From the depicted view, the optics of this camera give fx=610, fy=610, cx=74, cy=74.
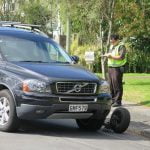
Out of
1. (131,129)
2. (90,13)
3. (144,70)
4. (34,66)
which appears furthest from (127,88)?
(144,70)

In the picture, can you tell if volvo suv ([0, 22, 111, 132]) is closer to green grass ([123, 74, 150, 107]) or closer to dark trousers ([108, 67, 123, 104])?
dark trousers ([108, 67, 123, 104])

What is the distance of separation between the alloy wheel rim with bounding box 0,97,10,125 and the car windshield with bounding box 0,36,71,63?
0.89 meters

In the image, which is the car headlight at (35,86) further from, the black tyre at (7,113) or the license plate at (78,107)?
the license plate at (78,107)

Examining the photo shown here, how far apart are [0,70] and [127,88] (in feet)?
32.3

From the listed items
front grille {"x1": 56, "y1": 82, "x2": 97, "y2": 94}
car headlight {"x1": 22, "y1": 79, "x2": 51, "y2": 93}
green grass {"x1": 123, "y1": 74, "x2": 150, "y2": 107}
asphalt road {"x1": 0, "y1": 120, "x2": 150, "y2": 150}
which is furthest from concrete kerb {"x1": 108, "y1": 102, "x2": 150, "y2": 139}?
car headlight {"x1": 22, "y1": 79, "x2": 51, "y2": 93}

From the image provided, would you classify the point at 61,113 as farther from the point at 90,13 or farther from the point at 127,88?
the point at 90,13

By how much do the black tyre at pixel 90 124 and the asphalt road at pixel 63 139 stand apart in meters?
0.12

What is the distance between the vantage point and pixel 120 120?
11.6m

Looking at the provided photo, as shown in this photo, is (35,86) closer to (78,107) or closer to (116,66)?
(78,107)

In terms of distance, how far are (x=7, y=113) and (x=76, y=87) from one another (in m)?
1.32

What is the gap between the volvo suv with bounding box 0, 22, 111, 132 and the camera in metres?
10.5

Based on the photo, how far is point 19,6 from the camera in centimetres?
4188

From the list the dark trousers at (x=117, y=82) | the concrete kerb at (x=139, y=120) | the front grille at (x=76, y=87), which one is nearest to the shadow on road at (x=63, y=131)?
the concrete kerb at (x=139, y=120)

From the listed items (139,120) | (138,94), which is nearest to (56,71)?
(139,120)
